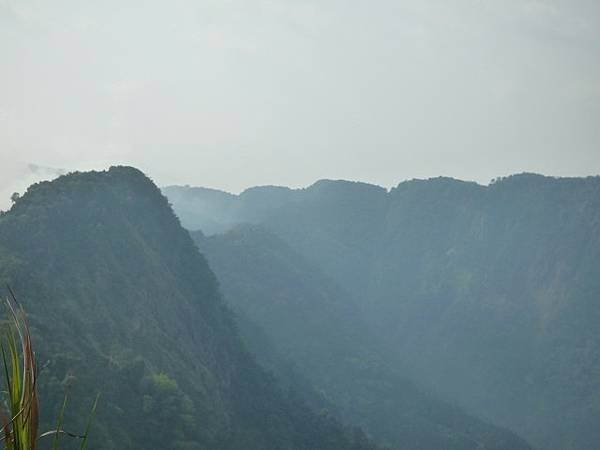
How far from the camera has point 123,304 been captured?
175 feet

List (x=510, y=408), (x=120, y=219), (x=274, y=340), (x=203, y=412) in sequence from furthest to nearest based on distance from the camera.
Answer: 1. (x=510, y=408)
2. (x=274, y=340)
3. (x=120, y=219)
4. (x=203, y=412)

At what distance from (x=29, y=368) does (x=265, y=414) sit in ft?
211

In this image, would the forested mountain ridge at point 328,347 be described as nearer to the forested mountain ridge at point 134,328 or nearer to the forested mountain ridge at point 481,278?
the forested mountain ridge at point 481,278

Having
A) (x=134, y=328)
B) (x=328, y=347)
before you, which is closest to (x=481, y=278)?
(x=328, y=347)

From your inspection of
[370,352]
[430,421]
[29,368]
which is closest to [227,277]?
[370,352]

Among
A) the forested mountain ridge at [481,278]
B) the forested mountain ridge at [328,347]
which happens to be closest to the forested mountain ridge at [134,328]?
the forested mountain ridge at [328,347]

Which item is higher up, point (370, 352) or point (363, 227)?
point (363, 227)

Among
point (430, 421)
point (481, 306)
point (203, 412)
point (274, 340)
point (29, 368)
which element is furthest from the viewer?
point (481, 306)

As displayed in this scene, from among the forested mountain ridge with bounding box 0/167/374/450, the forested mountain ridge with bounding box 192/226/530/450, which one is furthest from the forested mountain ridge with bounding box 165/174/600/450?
the forested mountain ridge with bounding box 0/167/374/450

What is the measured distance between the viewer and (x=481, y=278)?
507 ft

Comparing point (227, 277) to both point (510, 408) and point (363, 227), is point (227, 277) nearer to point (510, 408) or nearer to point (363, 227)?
point (510, 408)

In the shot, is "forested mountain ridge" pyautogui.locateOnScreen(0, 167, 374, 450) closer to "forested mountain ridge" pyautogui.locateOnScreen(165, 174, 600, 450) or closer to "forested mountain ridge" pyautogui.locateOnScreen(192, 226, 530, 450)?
"forested mountain ridge" pyautogui.locateOnScreen(192, 226, 530, 450)

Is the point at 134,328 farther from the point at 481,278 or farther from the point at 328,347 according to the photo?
the point at 481,278

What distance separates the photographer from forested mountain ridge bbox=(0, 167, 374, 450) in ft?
137
